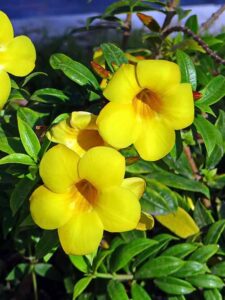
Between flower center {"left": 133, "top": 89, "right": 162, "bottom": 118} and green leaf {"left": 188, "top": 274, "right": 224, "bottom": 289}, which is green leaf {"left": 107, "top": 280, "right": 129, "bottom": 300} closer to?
green leaf {"left": 188, "top": 274, "right": 224, "bottom": 289}

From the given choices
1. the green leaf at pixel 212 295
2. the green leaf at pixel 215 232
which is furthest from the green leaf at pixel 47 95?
the green leaf at pixel 212 295

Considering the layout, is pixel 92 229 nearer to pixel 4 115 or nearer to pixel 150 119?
pixel 150 119

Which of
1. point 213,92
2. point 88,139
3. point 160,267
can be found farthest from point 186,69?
point 160,267

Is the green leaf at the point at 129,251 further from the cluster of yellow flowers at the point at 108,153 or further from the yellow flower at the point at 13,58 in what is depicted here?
the yellow flower at the point at 13,58

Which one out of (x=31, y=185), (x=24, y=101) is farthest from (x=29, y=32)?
(x=31, y=185)

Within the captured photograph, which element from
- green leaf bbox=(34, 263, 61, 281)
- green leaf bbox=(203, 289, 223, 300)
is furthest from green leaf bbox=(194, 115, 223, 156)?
green leaf bbox=(34, 263, 61, 281)
